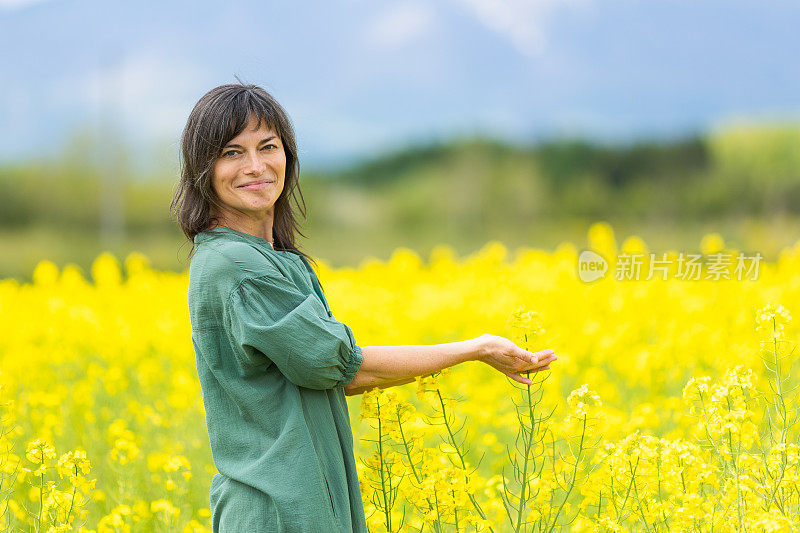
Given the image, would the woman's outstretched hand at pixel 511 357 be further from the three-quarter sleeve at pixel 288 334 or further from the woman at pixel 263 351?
the three-quarter sleeve at pixel 288 334

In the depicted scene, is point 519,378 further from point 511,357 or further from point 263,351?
point 263,351

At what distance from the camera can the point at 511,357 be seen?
6.61 ft

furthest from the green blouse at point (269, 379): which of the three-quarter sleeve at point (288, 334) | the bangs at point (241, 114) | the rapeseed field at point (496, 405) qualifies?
the rapeseed field at point (496, 405)

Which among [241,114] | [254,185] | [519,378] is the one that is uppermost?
[241,114]

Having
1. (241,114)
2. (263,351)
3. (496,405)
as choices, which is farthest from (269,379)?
(496,405)

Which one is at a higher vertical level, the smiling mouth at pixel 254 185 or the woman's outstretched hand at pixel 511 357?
the smiling mouth at pixel 254 185

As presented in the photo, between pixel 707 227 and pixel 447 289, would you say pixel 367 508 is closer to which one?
pixel 447 289

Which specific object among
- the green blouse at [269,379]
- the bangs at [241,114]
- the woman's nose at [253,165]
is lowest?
the green blouse at [269,379]

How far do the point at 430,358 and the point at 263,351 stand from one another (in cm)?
38

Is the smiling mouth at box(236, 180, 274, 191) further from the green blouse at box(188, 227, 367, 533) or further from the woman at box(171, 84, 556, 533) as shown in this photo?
the green blouse at box(188, 227, 367, 533)

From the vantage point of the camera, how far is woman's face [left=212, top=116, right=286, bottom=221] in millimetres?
1946

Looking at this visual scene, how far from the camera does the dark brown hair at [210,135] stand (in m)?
1.92

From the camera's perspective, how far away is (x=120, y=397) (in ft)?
15.3

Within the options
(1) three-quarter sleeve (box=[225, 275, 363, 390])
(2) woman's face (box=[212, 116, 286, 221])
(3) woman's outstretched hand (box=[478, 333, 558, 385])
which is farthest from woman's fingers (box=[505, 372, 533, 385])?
(2) woman's face (box=[212, 116, 286, 221])
